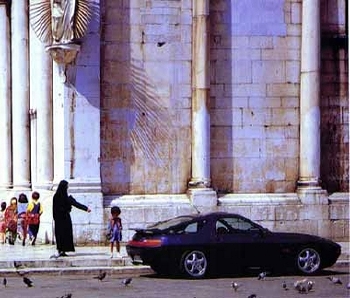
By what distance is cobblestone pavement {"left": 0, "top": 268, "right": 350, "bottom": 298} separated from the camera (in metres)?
20.4

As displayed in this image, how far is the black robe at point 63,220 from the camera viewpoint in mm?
25562

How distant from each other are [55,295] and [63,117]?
8549 millimetres

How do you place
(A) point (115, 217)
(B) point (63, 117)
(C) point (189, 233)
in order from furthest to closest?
(B) point (63, 117), (A) point (115, 217), (C) point (189, 233)

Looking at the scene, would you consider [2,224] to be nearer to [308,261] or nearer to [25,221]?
[25,221]

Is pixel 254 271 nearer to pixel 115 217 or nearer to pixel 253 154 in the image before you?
pixel 115 217

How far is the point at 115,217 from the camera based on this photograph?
85.0ft

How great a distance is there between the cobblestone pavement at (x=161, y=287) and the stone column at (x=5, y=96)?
1198 cm

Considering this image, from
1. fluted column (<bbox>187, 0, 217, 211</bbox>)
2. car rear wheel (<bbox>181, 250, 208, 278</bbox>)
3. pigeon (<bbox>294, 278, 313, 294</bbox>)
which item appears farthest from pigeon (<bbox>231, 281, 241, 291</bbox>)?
fluted column (<bbox>187, 0, 217, 211</bbox>)

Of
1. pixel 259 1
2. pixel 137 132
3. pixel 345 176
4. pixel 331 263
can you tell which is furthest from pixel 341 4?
pixel 331 263

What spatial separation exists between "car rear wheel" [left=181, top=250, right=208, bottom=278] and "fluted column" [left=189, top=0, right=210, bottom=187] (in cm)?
543

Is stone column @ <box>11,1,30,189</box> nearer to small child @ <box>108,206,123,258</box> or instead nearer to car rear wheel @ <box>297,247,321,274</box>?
small child @ <box>108,206,123,258</box>

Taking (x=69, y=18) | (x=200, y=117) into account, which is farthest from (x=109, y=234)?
(x=69, y=18)

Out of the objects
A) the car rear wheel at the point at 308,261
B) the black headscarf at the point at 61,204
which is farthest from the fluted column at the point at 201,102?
the car rear wheel at the point at 308,261

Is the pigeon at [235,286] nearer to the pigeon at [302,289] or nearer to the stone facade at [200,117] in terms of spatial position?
the pigeon at [302,289]
